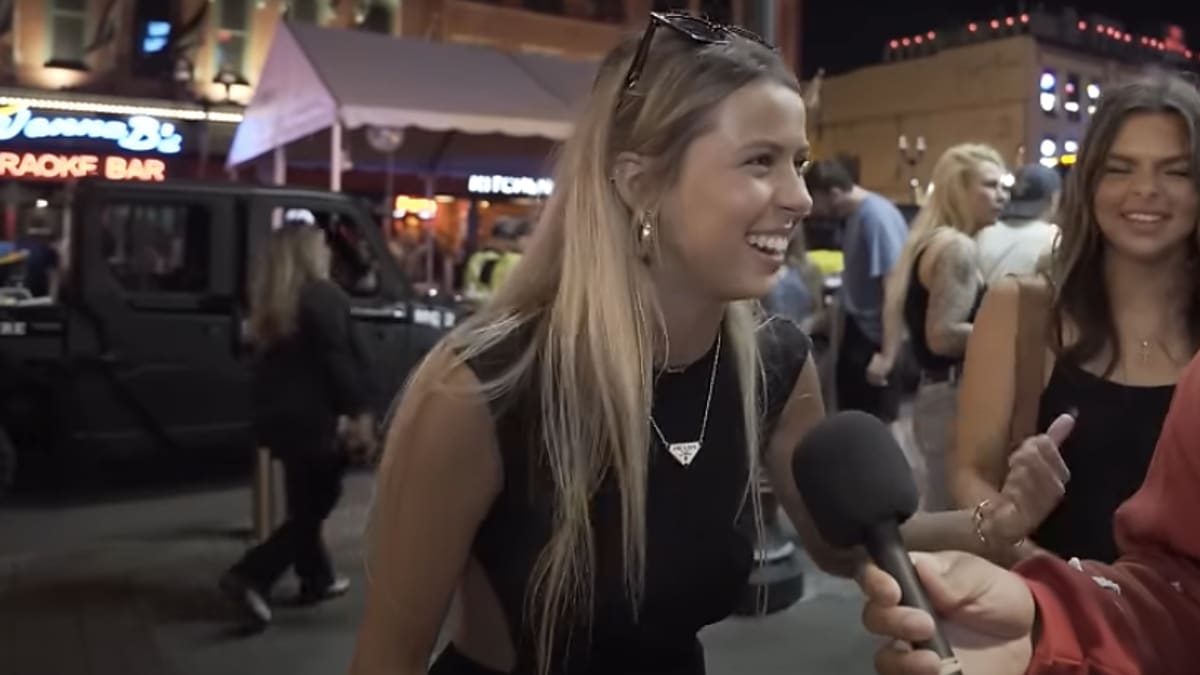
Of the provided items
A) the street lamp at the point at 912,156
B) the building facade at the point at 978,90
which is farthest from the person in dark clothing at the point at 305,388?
the building facade at the point at 978,90

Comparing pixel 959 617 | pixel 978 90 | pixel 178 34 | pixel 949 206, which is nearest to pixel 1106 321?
pixel 959 617

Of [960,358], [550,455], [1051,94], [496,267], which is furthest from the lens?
[1051,94]

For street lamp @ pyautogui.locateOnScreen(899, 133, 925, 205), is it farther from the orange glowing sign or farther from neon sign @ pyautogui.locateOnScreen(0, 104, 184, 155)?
the orange glowing sign

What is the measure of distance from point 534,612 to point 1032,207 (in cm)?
353

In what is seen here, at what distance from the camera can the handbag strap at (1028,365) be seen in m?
2.53

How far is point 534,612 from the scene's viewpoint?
178 cm

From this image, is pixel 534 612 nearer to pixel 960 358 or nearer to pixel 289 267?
pixel 960 358

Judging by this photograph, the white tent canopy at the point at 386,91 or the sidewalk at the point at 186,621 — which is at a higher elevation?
the white tent canopy at the point at 386,91

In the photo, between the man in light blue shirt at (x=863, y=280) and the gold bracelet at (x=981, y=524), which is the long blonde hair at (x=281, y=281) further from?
the gold bracelet at (x=981, y=524)

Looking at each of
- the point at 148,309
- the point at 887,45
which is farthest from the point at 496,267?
the point at 887,45

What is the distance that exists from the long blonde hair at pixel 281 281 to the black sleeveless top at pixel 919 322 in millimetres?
2713

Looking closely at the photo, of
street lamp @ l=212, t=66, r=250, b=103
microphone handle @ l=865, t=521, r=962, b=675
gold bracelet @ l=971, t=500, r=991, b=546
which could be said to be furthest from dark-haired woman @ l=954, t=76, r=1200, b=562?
→ street lamp @ l=212, t=66, r=250, b=103

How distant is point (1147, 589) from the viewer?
1417 millimetres

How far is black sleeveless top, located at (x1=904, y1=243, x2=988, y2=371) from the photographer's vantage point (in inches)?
186
